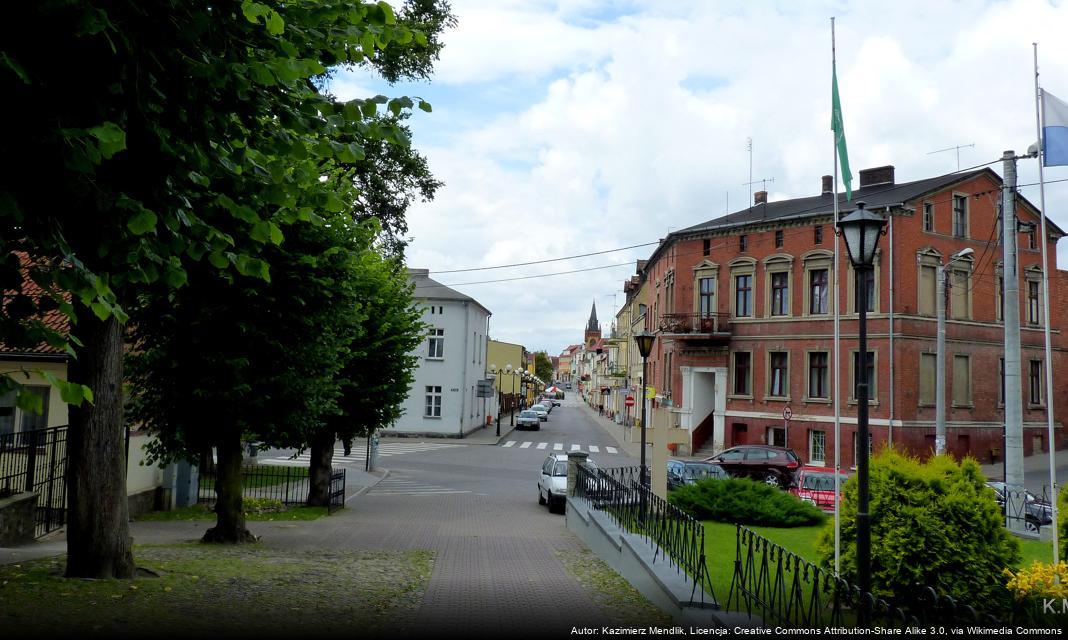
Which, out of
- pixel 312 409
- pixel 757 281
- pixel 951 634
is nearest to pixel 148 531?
pixel 312 409

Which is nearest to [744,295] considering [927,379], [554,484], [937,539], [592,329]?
[927,379]

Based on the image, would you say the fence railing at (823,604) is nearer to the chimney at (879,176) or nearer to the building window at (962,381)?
the building window at (962,381)

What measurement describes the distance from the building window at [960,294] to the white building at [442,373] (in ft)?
91.7

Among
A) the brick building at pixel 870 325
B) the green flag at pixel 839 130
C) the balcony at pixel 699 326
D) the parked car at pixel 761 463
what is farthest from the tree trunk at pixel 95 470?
the balcony at pixel 699 326

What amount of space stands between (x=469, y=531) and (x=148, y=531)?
6496 mm

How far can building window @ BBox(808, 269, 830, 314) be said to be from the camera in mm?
37344

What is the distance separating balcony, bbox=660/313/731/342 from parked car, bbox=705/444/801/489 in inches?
454

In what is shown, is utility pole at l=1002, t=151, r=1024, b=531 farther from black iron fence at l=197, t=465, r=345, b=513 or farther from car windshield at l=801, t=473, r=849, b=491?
black iron fence at l=197, t=465, r=345, b=513

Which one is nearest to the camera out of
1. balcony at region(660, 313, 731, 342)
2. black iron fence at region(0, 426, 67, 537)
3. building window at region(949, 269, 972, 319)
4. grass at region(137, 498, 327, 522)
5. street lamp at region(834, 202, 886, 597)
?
street lamp at region(834, 202, 886, 597)

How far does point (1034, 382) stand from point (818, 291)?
40.4 feet

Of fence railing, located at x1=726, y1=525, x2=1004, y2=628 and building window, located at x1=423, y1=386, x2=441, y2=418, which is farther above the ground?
building window, located at x1=423, y1=386, x2=441, y2=418

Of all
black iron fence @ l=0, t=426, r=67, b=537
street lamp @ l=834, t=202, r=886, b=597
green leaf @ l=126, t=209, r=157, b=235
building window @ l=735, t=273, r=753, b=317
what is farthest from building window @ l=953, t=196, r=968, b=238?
green leaf @ l=126, t=209, r=157, b=235

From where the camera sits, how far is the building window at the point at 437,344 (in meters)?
52.2

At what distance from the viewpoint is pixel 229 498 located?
1427cm
